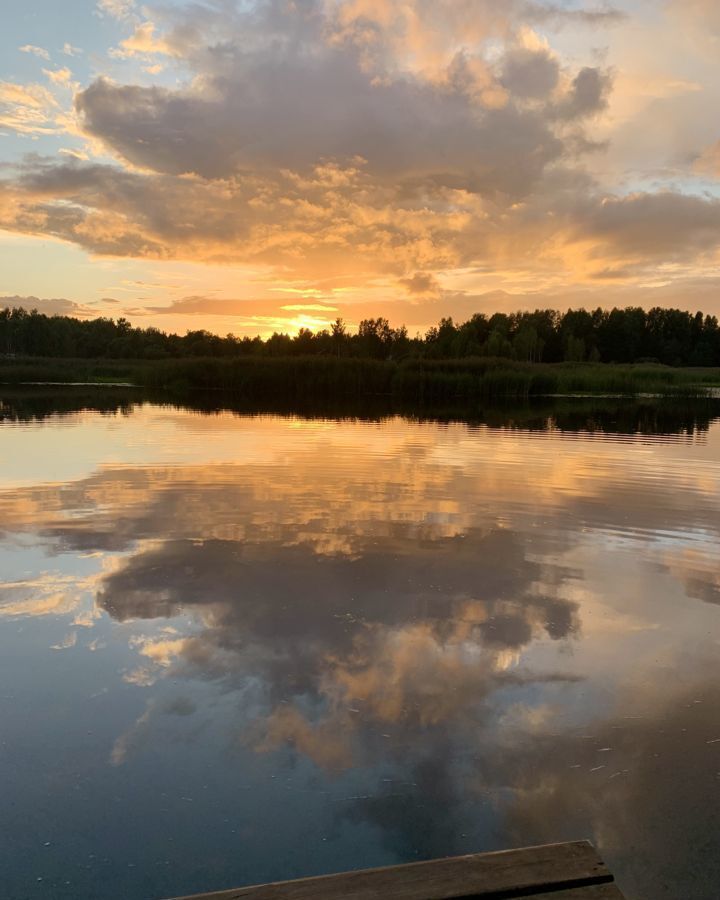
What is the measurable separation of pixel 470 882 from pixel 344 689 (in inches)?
97.2

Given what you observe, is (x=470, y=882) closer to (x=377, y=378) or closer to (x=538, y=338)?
(x=377, y=378)

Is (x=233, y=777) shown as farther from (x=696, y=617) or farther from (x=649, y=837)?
(x=696, y=617)

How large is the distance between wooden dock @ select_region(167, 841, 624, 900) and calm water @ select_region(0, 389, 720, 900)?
947 millimetres

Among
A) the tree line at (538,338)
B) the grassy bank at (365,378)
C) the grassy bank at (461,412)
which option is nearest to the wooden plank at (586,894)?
the grassy bank at (461,412)

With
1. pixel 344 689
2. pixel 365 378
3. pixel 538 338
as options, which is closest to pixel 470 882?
pixel 344 689

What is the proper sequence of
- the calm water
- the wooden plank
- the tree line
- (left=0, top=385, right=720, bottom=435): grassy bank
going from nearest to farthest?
the wooden plank
the calm water
(left=0, top=385, right=720, bottom=435): grassy bank
the tree line

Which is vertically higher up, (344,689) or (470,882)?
(470,882)

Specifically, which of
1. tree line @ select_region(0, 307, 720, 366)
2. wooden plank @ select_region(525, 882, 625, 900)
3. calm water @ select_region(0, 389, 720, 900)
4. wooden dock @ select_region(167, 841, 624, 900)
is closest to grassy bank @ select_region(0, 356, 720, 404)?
calm water @ select_region(0, 389, 720, 900)

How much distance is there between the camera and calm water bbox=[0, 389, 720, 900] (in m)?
3.23

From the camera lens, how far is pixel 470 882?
2203 mm

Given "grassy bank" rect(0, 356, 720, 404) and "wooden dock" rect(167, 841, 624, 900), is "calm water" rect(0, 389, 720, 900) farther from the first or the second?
"grassy bank" rect(0, 356, 720, 404)

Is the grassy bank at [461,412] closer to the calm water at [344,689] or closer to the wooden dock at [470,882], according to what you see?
the calm water at [344,689]

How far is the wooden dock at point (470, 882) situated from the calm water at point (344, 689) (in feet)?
3.11

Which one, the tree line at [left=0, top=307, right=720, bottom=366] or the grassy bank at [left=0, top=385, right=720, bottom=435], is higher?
the tree line at [left=0, top=307, right=720, bottom=366]
